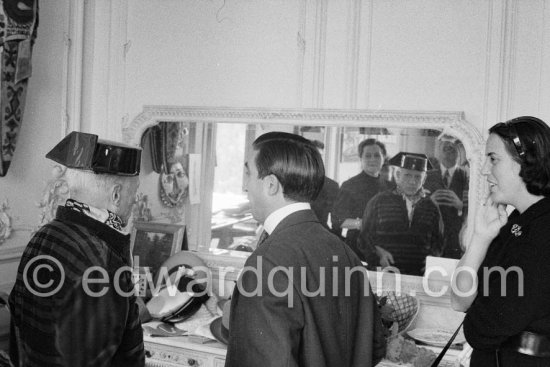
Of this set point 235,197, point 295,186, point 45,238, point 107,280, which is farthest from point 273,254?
point 235,197

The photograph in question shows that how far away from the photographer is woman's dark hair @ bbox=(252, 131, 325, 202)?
1730 millimetres

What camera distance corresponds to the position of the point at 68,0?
3623 mm

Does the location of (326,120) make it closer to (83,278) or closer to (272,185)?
→ (272,185)

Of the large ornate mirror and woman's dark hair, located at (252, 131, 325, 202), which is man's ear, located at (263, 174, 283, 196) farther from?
the large ornate mirror

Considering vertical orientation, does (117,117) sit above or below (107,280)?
above

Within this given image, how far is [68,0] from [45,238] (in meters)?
2.39

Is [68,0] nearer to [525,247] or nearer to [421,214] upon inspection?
[421,214]

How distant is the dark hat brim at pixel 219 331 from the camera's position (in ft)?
8.98

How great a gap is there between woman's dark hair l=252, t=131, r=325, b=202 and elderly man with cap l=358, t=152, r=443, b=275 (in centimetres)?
134

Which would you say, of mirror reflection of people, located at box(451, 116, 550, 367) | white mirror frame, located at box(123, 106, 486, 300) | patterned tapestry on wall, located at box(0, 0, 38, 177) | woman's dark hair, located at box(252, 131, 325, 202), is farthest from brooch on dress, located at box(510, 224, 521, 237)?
patterned tapestry on wall, located at box(0, 0, 38, 177)

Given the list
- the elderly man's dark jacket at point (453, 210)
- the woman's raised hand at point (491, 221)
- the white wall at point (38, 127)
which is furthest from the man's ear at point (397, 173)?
the white wall at point (38, 127)

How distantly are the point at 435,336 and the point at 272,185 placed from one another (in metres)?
1.56

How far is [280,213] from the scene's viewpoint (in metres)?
1.74

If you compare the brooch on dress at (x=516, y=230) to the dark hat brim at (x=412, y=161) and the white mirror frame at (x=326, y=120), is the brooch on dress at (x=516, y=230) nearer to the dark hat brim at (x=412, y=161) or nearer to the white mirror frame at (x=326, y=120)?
the white mirror frame at (x=326, y=120)
